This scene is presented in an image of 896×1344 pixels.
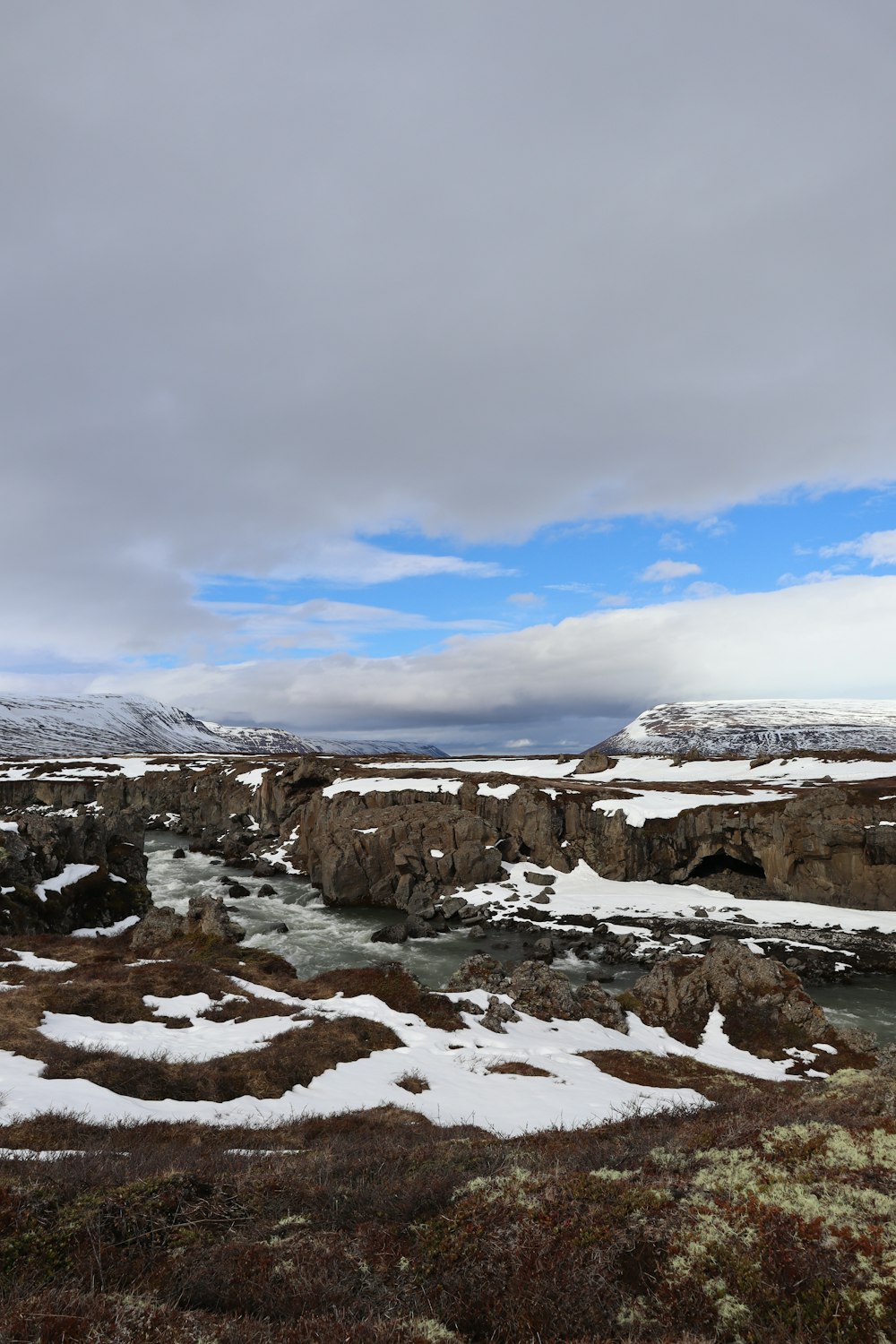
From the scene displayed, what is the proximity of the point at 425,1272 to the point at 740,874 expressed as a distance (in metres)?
59.5

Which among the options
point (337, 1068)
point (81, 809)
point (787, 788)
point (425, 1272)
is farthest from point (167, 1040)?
point (81, 809)

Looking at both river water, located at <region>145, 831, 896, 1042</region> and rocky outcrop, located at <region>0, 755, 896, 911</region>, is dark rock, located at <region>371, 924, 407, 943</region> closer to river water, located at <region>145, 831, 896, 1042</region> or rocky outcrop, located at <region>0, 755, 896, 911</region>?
river water, located at <region>145, 831, 896, 1042</region>

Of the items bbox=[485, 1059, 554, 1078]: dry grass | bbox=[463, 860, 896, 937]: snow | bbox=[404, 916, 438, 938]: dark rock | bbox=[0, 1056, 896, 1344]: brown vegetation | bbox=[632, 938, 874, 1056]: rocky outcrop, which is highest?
bbox=[0, 1056, 896, 1344]: brown vegetation

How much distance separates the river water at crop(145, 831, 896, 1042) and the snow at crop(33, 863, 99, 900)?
1055 cm

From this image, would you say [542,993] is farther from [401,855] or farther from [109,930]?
[401,855]

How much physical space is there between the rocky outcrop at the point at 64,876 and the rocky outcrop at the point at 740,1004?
32.1 meters

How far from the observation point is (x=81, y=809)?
10044cm

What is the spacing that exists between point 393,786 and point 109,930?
3692 cm

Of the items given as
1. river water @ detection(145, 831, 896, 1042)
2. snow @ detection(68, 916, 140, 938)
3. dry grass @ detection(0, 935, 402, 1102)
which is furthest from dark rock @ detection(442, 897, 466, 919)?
snow @ detection(68, 916, 140, 938)

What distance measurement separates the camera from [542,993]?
2955 cm

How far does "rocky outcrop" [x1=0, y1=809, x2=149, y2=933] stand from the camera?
116 feet

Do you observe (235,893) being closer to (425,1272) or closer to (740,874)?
(740,874)

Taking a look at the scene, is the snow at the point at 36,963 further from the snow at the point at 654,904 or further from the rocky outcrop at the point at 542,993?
the snow at the point at 654,904

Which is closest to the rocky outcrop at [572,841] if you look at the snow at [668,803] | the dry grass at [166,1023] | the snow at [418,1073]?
the snow at [668,803]
